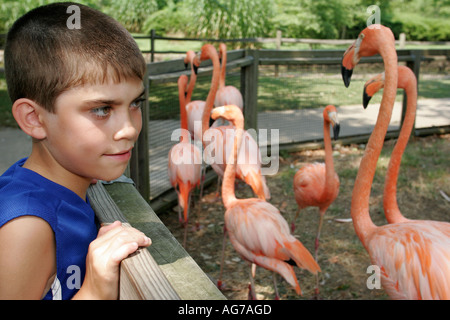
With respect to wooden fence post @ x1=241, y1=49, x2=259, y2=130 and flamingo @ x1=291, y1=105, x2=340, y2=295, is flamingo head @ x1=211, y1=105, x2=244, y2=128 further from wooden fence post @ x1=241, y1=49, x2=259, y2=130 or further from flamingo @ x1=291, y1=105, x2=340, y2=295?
wooden fence post @ x1=241, y1=49, x2=259, y2=130

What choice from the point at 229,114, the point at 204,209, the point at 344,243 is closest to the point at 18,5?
the point at 204,209

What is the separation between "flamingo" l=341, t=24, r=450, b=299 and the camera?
2062 mm

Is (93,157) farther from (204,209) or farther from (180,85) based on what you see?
(204,209)

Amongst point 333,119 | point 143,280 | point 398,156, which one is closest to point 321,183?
point 333,119

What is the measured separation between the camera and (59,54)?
0.96 metres

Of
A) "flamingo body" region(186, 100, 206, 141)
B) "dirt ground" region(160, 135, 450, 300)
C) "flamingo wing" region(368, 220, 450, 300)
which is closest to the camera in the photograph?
"flamingo wing" region(368, 220, 450, 300)

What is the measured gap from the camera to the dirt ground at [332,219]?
129 inches

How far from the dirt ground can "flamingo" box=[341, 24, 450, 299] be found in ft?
2.62

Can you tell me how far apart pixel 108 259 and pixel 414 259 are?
1.75m

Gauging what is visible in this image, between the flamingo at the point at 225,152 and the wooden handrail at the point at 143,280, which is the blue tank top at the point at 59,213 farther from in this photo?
the flamingo at the point at 225,152

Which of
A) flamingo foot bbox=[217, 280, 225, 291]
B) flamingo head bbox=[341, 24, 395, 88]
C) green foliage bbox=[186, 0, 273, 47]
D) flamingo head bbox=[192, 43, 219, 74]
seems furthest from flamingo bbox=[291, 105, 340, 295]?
green foliage bbox=[186, 0, 273, 47]

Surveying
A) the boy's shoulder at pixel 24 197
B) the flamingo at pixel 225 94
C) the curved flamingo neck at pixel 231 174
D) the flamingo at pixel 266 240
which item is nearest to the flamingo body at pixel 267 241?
the flamingo at pixel 266 240

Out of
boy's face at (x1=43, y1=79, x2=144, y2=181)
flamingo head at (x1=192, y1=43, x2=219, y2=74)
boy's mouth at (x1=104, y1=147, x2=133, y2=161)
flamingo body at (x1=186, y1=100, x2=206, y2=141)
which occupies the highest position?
flamingo head at (x1=192, y1=43, x2=219, y2=74)

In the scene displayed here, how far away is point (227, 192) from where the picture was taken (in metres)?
3.19
